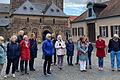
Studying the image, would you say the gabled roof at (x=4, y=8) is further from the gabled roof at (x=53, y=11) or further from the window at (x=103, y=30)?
the window at (x=103, y=30)

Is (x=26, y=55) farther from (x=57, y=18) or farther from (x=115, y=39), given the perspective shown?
(x=57, y=18)

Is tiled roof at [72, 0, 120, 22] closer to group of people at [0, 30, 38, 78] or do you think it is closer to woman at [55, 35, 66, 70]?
woman at [55, 35, 66, 70]

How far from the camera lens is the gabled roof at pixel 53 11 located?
208ft

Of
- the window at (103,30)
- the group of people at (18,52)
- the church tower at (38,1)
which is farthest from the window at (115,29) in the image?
the church tower at (38,1)

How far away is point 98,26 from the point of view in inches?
1362

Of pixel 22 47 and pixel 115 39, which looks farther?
pixel 115 39

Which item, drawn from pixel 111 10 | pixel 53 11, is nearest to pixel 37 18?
pixel 53 11

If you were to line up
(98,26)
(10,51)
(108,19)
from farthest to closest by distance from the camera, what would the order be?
(98,26)
(108,19)
(10,51)

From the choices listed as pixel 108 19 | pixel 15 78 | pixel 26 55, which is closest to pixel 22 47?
pixel 26 55

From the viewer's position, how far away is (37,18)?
2395 inches

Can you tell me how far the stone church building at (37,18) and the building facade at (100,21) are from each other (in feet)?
66.7

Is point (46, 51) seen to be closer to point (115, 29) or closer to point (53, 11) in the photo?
point (115, 29)

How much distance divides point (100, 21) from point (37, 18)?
96.3 ft

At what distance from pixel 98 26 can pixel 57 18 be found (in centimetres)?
2932
